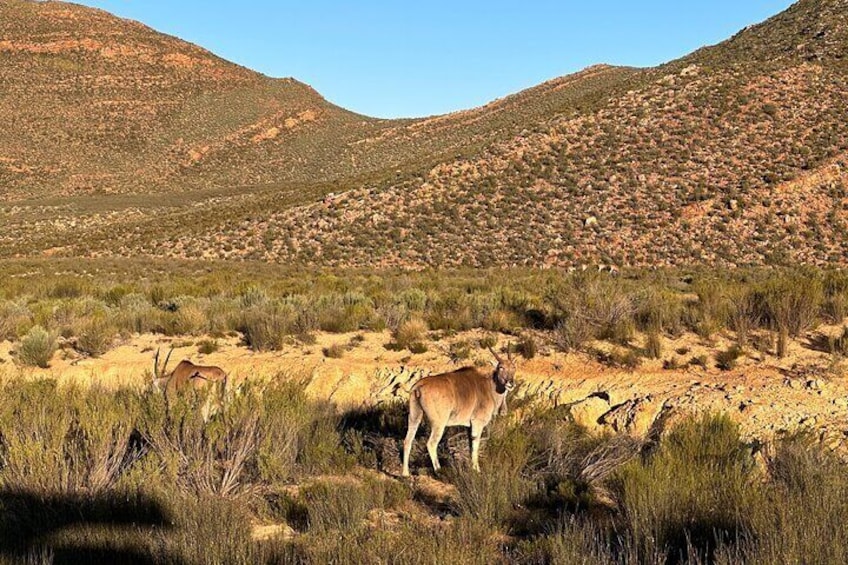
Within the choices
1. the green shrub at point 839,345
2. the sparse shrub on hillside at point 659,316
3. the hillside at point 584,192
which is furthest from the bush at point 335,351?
the hillside at point 584,192

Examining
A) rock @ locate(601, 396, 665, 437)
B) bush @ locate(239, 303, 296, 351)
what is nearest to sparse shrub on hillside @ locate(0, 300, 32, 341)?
bush @ locate(239, 303, 296, 351)

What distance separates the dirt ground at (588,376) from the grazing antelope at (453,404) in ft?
6.39

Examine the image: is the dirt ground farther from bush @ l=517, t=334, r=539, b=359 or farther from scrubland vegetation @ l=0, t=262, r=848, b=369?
scrubland vegetation @ l=0, t=262, r=848, b=369

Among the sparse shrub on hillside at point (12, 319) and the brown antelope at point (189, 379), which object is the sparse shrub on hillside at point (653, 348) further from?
the sparse shrub on hillside at point (12, 319)

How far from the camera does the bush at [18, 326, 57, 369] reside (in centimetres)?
1105

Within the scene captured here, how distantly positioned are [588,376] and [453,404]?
11.9 ft

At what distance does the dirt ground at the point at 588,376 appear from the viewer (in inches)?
290

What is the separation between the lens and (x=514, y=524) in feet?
16.5

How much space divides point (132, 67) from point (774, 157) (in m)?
92.2

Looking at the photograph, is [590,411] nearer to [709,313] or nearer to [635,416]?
[635,416]

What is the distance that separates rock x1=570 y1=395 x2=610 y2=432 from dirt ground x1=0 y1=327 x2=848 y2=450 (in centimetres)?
1

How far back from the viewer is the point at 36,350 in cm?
1112

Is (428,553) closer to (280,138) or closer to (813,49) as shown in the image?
(813,49)

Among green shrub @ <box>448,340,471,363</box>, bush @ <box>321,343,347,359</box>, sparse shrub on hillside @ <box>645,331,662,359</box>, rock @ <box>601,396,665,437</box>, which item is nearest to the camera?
rock @ <box>601,396,665,437</box>
